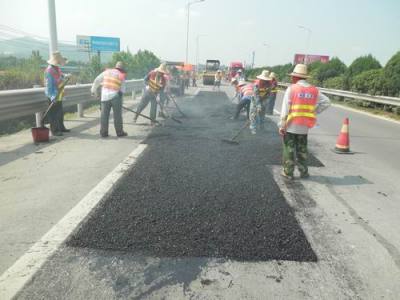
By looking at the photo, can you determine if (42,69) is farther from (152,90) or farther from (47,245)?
(47,245)

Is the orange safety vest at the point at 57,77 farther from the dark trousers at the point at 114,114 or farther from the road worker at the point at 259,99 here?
the road worker at the point at 259,99

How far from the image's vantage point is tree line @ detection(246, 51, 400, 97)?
17.8m

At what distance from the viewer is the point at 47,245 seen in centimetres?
309

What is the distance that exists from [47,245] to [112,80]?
553 cm

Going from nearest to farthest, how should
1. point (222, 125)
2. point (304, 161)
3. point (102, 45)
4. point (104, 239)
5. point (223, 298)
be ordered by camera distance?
point (223, 298)
point (104, 239)
point (304, 161)
point (222, 125)
point (102, 45)

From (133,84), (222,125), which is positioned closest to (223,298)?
(222,125)

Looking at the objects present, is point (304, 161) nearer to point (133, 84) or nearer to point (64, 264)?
point (64, 264)

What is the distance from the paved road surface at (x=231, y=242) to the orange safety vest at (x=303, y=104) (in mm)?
960

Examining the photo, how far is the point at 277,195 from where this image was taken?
453cm

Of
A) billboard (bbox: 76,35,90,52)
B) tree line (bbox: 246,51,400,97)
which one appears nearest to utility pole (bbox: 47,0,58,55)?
tree line (bbox: 246,51,400,97)

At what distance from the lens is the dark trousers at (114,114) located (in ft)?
25.3

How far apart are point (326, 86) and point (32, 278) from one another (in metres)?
29.0

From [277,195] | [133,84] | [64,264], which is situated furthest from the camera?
[133,84]

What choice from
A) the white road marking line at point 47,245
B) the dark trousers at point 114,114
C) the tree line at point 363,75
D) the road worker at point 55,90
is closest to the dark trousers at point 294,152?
the white road marking line at point 47,245
